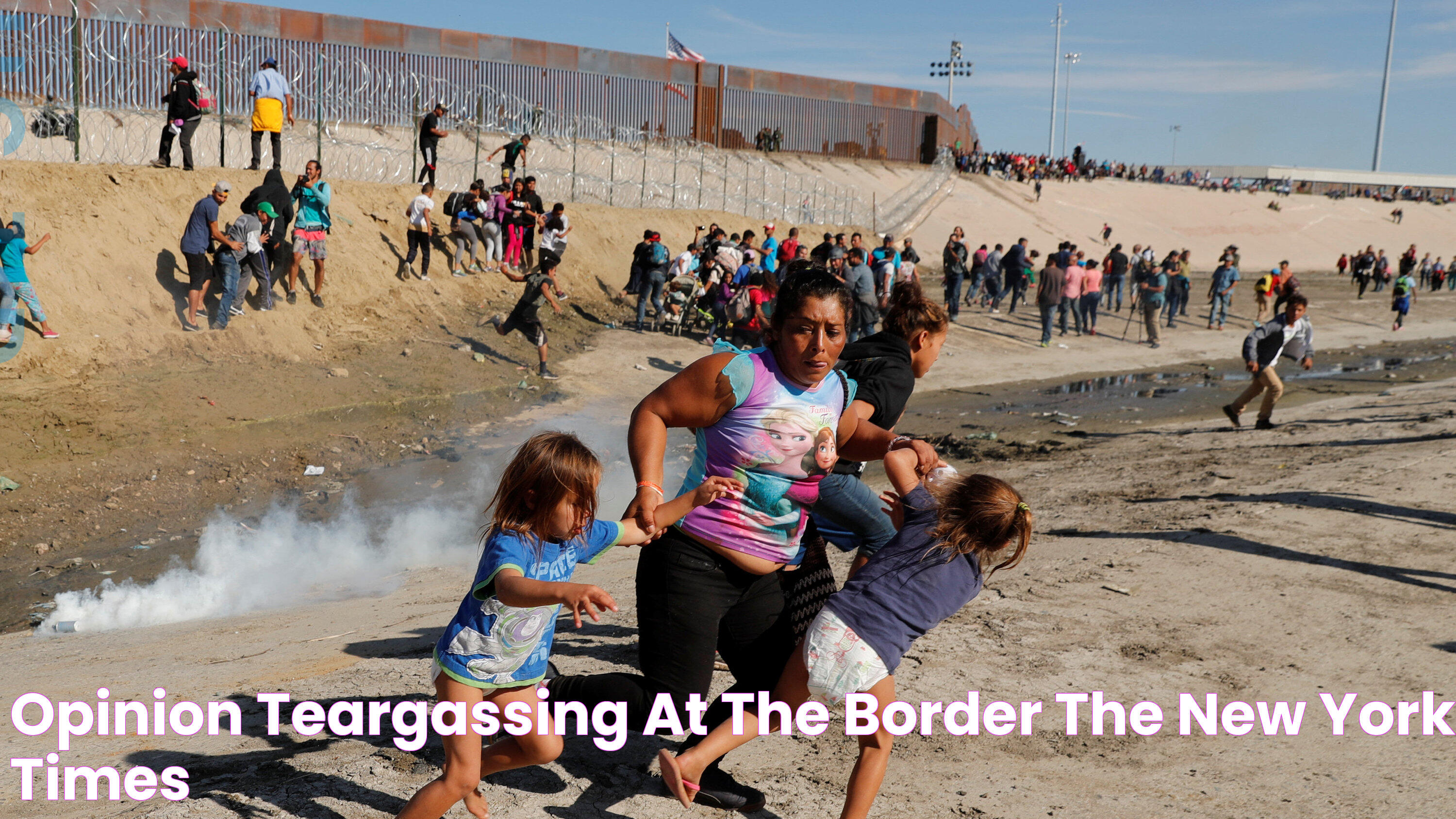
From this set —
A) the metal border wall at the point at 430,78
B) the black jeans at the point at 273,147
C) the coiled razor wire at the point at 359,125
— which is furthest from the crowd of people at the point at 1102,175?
the black jeans at the point at 273,147

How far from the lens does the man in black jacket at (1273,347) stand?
11.0 m

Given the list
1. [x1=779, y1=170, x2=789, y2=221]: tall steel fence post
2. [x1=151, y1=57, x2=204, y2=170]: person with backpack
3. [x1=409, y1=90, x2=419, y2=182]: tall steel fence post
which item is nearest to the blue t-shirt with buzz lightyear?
[x1=151, y1=57, x2=204, y2=170]: person with backpack

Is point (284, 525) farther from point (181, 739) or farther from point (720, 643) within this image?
point (720, 643)

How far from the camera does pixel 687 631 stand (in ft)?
9.87

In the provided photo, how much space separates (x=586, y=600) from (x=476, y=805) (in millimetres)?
938

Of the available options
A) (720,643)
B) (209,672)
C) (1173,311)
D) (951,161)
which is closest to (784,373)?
(720,643)

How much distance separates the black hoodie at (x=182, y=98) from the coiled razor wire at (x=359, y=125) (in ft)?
3.93

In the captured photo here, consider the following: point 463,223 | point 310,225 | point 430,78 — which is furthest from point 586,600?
point 430,78

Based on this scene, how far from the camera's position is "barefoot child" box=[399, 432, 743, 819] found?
266 cm

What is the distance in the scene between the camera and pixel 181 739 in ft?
11.9

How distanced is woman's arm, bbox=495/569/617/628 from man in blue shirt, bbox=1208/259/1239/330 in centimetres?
2396

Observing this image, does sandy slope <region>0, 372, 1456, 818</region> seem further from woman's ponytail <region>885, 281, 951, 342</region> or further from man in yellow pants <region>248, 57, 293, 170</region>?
man in yellow pants <region>248, 57, 293, 170</region>

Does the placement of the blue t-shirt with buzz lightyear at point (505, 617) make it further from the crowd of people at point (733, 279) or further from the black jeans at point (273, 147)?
the black jeans at point (273, 147)

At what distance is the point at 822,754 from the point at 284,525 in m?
6.42
